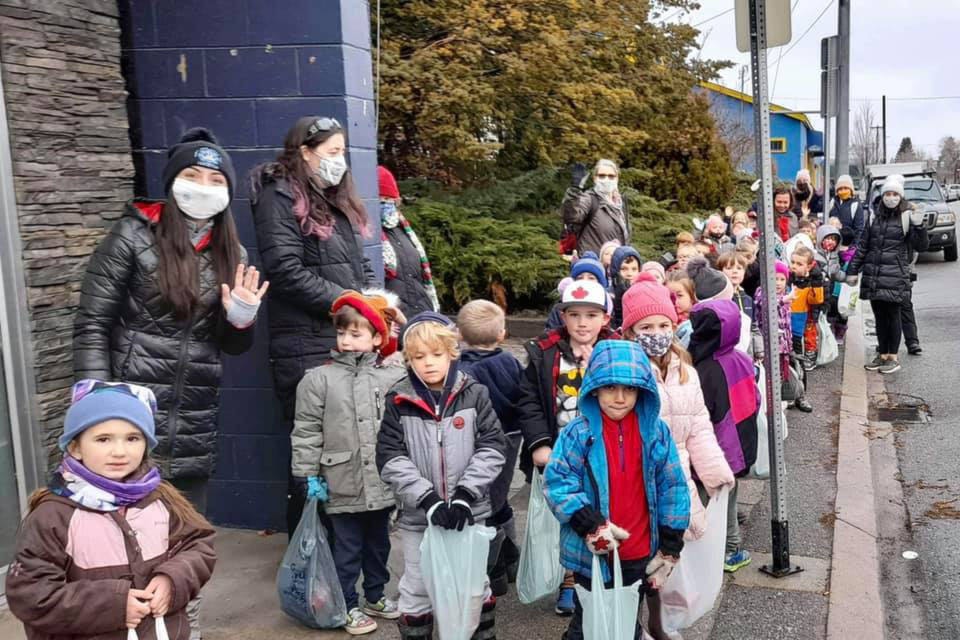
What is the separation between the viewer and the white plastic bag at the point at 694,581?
3748mm

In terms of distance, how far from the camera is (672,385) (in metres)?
3.99

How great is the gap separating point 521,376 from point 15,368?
231cm

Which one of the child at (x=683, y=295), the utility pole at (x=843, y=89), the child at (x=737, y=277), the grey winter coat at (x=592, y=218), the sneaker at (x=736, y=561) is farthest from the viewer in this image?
the utility pole at (x=843, y=89)

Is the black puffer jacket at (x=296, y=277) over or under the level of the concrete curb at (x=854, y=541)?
over

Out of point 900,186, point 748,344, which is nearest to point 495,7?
point 900,186

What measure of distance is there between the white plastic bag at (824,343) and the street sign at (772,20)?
5.86 metres

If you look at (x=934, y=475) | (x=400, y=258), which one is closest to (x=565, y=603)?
(x=400, y=258)

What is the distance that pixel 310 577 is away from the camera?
157 inches

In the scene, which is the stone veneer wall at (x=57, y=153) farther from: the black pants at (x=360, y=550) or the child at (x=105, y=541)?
the child at (x=105, y=541)

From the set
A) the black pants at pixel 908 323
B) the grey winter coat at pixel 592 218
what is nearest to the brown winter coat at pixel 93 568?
the grey winter coat at pixel 592 218

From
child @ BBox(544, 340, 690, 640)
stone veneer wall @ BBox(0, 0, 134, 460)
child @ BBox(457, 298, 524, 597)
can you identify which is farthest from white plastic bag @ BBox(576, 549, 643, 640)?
stone veneer wall @ BBox(0, 0, 134, 460)

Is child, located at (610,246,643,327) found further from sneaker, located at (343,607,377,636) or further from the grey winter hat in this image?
sneaker, located at (343,607,377,636)

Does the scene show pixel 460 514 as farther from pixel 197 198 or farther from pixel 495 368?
pixel 197 198

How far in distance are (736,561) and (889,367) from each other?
5.89 m
